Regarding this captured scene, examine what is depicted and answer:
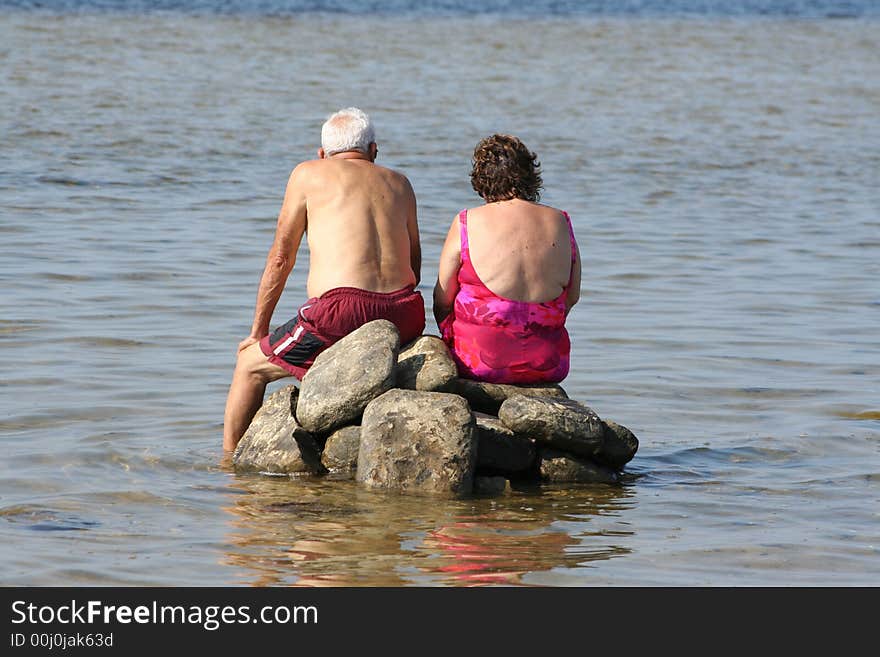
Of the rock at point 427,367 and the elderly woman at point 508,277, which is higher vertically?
the elderly woman at point 508,277

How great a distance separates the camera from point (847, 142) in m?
18.6

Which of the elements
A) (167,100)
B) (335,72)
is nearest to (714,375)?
A: (167,100)

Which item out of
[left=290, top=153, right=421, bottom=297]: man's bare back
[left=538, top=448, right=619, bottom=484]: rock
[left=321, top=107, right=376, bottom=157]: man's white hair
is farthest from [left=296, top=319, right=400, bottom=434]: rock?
[left=321, top=107, right=376, bottom=157]: man's white hair

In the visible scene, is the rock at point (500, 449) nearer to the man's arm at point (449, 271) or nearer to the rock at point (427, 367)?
the rock at point (427, 367)

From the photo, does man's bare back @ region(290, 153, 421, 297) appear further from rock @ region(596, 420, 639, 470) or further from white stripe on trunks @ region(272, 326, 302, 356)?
rock @ region(596, 420, 639, 470)

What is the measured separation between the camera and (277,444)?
6.54 meters

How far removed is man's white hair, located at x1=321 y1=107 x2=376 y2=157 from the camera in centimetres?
680

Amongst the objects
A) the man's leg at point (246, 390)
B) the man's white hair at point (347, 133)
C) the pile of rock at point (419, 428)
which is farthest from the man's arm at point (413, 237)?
the man's leg at point (246, 390)

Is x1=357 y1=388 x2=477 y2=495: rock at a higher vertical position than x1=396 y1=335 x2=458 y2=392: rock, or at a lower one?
lower

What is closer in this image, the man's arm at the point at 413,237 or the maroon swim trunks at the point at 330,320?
the maroon swim trunks at the point at 330,320

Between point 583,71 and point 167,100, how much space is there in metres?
8.34

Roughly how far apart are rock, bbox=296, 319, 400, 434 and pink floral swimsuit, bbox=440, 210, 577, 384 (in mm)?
355

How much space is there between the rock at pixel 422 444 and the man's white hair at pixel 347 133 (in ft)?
4.25

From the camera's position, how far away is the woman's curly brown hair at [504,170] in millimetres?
6570
